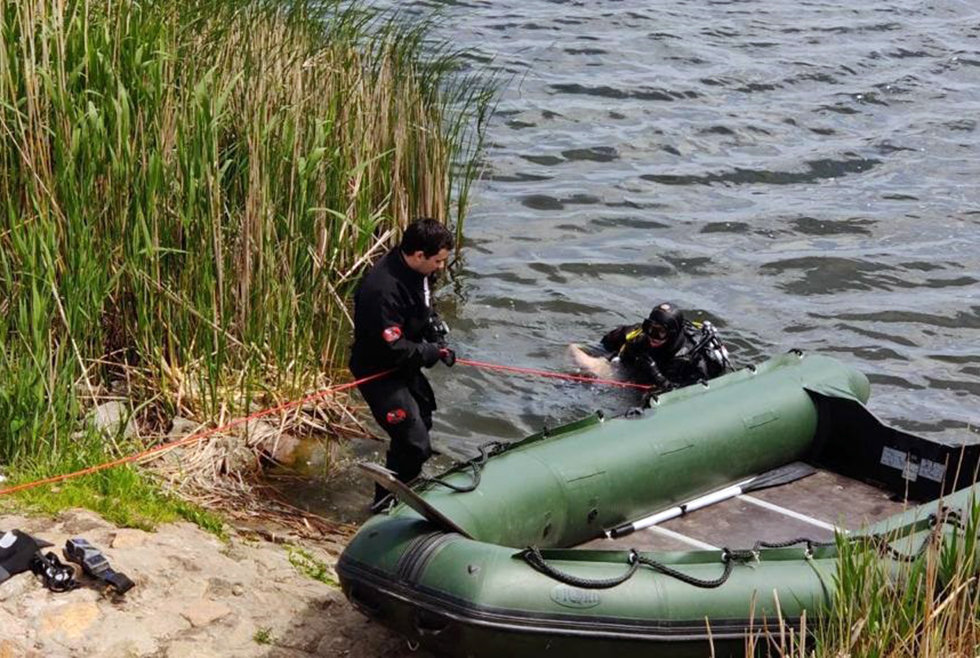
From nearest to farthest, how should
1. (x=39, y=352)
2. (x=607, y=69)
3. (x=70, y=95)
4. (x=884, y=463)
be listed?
1. (x=39, y=352)
2. (x=70, y=95)
3. (x=884, y=463)
4. (x=607, y=69)

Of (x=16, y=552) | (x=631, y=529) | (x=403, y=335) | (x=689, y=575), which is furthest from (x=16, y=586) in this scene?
(x=631, y=529)

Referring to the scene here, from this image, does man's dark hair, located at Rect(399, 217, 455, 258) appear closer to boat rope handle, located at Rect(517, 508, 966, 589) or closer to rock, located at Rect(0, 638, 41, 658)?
boat rope handle, located at Rect(517, 508, 966, 589)

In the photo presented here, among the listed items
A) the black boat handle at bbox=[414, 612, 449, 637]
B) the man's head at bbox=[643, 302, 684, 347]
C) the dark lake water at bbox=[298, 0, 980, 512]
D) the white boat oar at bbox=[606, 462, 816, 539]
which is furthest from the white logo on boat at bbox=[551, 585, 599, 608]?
the man's head at bbox=[643, 302, 684, 347]

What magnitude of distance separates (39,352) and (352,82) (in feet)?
10.9

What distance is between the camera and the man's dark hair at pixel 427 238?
6.55m

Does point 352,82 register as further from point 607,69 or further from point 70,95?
point 607,69

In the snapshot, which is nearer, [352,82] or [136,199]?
[136,199]

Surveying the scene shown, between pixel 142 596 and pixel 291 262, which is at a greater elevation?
pixel 291 262

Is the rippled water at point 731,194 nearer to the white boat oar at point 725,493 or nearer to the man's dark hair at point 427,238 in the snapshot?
the white boat oar at point 725,493

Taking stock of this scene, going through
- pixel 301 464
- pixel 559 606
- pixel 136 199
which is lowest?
pixel 301 464

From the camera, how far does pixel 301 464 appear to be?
748 centimetres

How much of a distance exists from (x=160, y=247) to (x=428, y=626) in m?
2.59

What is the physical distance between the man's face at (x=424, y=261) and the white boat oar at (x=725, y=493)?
4.59 feet

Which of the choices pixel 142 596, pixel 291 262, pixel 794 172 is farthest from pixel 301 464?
pixel 794 172
